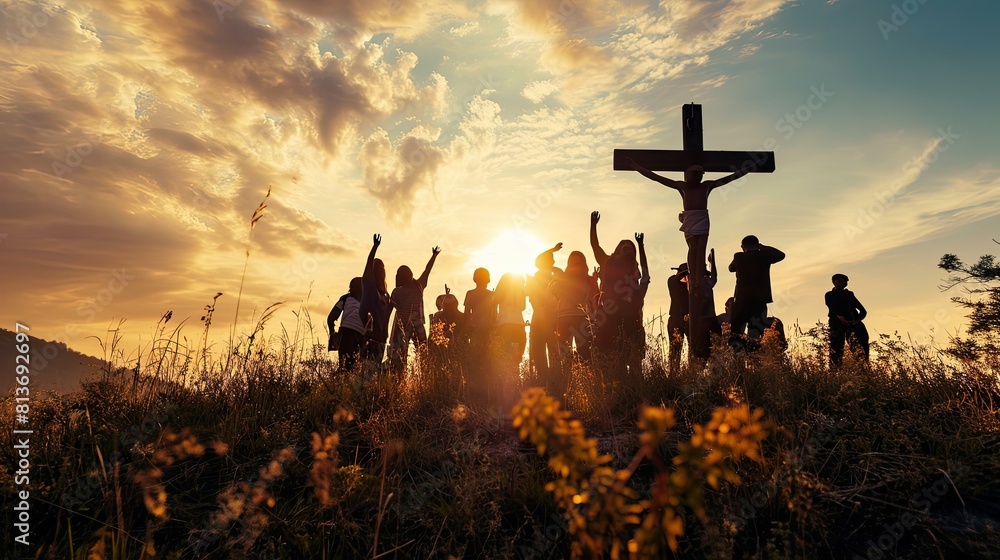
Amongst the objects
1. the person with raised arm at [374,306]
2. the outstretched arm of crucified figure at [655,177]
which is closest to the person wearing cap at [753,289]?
the outstretched arm of crucified figure at [655,177]

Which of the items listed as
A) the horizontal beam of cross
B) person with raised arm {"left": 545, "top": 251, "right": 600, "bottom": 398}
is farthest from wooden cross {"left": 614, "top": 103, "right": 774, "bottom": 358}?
person with raised arm {"left": 545, "top": 251, "right": 600, "bottom": 398}

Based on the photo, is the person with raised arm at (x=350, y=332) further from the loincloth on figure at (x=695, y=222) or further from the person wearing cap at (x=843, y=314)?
the person wearing cap at (x=843, y=314)

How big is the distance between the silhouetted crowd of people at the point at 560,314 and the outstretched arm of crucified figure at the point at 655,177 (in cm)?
104

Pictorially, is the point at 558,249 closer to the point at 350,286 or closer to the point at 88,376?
the point at 350,286

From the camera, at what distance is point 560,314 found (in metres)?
→ 7.87

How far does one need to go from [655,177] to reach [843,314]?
4336 millimetres

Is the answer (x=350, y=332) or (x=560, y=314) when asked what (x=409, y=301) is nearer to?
(x=350, y=332)

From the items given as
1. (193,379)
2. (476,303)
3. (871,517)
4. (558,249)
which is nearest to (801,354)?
(871,517)

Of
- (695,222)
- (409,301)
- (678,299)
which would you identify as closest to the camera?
(695,222)

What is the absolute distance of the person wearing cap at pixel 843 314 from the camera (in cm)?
936

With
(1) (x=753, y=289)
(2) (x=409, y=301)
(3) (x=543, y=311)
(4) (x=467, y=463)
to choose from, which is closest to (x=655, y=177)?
(1) (x=753, y=289)

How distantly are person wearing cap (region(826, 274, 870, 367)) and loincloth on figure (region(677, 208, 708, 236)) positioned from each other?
10.8ft

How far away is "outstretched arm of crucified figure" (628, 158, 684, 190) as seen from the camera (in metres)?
8.17

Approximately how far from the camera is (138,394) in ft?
17.4
